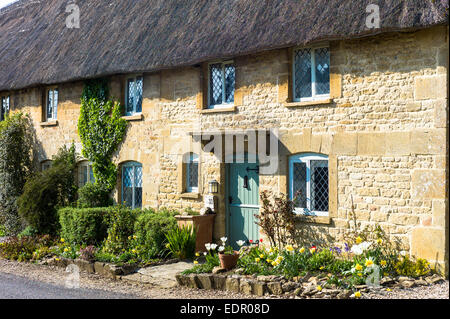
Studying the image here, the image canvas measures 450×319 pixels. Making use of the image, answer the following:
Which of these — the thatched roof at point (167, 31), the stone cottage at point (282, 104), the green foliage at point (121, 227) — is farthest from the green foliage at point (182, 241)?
the thatched roof at point (167, 31)

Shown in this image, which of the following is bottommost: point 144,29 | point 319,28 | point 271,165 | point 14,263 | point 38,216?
point 14,263

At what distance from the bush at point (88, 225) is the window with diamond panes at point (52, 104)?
14.4 feet

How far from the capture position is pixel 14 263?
38.6 feet

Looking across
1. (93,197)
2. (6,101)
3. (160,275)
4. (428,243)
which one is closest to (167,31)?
(93,197)

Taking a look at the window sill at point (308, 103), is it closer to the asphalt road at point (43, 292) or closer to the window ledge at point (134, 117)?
the window ledge at point (134, 117)

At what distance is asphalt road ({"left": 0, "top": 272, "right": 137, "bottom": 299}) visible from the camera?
8344 millimetres

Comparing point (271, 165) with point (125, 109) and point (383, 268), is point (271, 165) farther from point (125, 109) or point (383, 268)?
point (125, 109)

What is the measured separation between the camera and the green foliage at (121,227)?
11766 mm

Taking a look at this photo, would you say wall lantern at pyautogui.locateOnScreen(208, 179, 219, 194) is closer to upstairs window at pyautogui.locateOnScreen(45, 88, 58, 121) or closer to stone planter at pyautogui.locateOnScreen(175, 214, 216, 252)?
stone planter at pyautogui.locateOnScreen(175, 214, 216, 252)

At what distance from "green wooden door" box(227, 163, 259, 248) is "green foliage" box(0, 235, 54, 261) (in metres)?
4.57

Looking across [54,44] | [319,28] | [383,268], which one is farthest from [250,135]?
[54,44]

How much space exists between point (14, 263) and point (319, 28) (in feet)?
27.4

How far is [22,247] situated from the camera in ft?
40.8

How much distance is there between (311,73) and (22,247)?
7.88 metres
